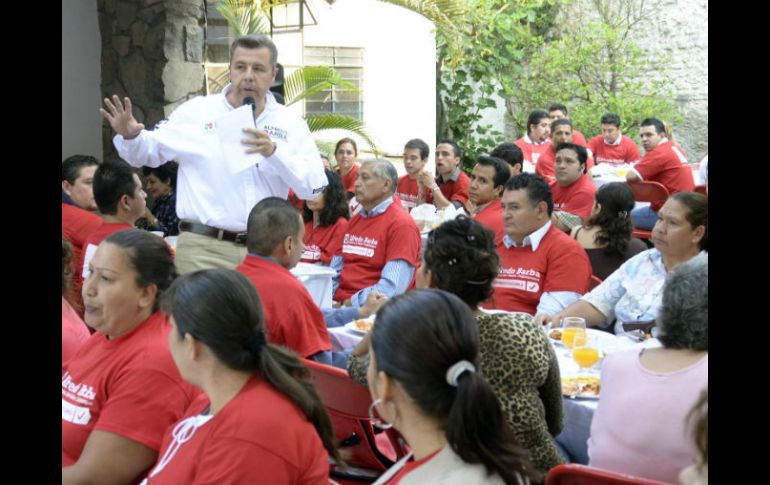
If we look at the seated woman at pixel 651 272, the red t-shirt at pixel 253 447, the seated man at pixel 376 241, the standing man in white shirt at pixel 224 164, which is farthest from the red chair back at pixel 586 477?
the seated man at pixel 376 241

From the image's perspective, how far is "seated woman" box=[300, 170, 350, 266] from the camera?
5887 millimetres

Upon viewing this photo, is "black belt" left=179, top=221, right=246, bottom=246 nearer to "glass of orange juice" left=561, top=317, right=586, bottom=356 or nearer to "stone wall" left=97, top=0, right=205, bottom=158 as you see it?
"glass of orange juice" left=561, top=317, right=586, bottom=356

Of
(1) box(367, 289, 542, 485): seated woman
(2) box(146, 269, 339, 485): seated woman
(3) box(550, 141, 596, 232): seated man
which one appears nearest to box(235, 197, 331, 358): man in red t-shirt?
(2) box(146, 269, 339, 485): seated woman

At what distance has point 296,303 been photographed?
11.4 feet

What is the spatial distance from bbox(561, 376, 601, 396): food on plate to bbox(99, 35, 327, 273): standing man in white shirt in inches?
64.8

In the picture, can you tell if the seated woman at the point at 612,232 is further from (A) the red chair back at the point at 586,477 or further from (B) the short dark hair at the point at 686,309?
(A) the red chair back at the point at 586,477

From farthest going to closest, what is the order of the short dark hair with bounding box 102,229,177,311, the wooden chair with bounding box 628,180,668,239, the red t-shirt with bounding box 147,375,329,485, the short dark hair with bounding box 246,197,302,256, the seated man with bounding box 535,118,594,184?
the seated man with bounding box 535,118,594,184 < the wooden chair with bounding box 628,180,668,239 < the short dark hair with bounding box 246,197,302,256 < the short dark hair with bounding box 102,229,177,311 < the red t-shirt with bounding box 147,375,329,485

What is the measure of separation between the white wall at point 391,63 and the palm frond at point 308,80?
124 cm

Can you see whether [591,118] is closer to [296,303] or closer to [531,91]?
[531,91]

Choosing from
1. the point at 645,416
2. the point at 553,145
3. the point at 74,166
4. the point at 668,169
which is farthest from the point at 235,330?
the point at 553,145

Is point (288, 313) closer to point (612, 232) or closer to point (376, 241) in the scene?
point (376, 241)
